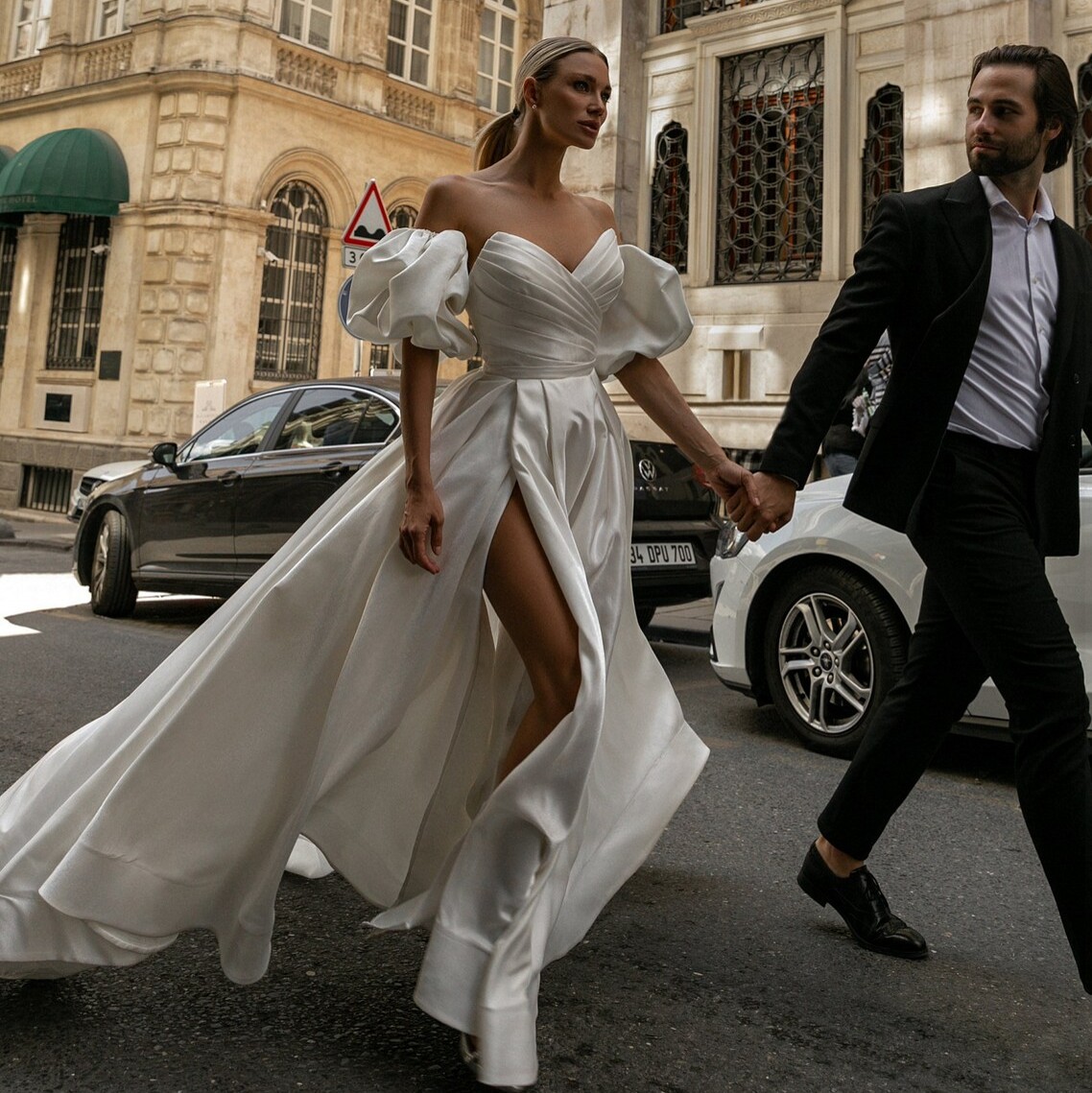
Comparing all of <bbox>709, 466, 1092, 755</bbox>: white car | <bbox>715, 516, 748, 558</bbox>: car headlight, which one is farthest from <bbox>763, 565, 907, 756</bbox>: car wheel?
<bbox>715, 516, 748, 558</bbox>: car headlight

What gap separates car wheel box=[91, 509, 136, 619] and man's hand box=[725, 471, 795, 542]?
7072 millimetres

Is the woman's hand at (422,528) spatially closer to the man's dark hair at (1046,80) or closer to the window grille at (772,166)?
the man's dark hair at (1046,80)

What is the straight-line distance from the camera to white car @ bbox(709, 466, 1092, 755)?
502cm

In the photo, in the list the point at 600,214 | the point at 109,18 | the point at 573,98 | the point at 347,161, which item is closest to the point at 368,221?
the point at 600,214

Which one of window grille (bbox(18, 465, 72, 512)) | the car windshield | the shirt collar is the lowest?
window grille (bbox(18, 465, 72, 512))

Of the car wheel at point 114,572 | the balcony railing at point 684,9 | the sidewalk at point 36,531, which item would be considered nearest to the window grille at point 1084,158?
the balcony railing at point 684,9

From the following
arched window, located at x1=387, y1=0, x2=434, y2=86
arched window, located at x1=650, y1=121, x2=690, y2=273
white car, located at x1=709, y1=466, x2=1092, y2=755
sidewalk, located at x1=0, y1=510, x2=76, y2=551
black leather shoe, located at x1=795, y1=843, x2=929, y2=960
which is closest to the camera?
black leather shoe, located at x1=795, y1=843, x2=929, y2=960

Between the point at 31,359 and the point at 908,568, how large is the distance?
2018 cm

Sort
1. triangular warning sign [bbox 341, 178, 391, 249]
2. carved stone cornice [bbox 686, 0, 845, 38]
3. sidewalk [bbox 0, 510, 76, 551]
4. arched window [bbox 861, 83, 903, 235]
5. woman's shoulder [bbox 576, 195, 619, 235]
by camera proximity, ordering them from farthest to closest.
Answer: sidewalk [bbox 0, 510, 76, 551]
carved stone cornice [bbox 686, 0, 845, 38]
arched window [bbox 861, 83, 903, 235]
triangular warning sign [bbox 341, 178, 391, 249]
woman's shoulder [bbox 576, 195, 619, 235]

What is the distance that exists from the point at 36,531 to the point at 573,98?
56.2ft

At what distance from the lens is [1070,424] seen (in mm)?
2750

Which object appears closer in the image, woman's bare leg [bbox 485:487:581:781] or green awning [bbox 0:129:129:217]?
woman's bare leg [bbox 485:487:581:781]

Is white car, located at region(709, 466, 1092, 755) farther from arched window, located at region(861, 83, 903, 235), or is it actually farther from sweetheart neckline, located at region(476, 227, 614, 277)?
arched window, located at region(861, 83, 903, 235)

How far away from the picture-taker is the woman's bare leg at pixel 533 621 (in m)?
2.46
